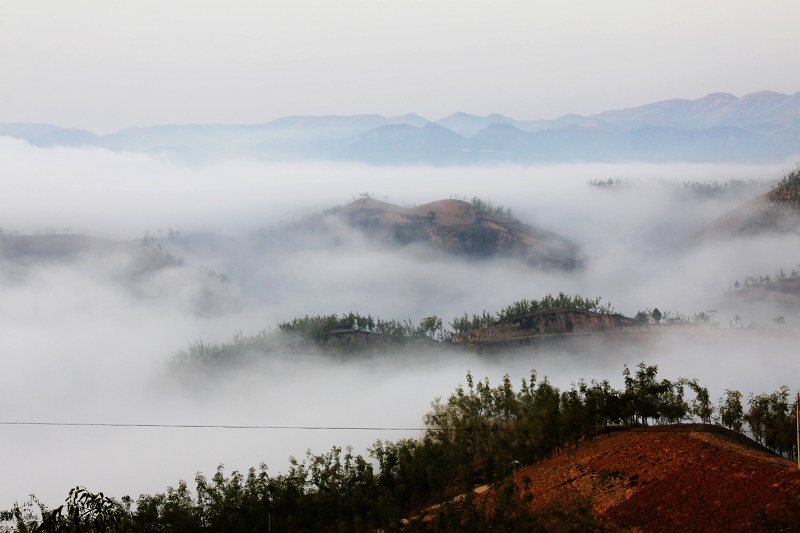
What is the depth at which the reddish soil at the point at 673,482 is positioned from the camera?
39.1 m

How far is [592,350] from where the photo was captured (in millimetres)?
197125

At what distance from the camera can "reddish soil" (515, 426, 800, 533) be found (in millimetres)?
39075

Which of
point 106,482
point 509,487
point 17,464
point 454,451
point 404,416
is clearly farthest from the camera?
point 17,464

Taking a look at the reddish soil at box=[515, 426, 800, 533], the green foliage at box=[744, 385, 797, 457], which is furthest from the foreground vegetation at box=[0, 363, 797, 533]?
the reddish soil at box=[515, 426, 800, 533]

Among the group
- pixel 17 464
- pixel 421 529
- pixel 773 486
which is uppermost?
pixel 773 486

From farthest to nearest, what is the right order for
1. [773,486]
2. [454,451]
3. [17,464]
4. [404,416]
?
[17,464] → [404,416] → [454,451] → [773,486]

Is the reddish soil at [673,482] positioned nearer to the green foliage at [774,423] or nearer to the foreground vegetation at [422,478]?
the green foliage at [774,423]

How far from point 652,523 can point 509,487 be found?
9440mm

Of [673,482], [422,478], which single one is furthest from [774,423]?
[422,478]

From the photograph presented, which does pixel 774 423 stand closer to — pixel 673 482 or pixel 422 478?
pixel 673 482

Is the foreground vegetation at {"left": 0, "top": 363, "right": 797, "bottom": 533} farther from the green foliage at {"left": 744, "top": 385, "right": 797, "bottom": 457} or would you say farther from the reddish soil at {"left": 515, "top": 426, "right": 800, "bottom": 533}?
the reddish soil at {"left": 515, "top": 426, "right": 800, "bottom": 533}

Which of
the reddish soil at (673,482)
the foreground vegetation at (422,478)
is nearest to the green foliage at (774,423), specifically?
the foreground vegetation at (422,478)

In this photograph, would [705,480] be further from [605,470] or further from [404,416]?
Result: [404,416]

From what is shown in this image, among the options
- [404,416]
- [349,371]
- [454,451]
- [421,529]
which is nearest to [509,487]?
[421,529]
